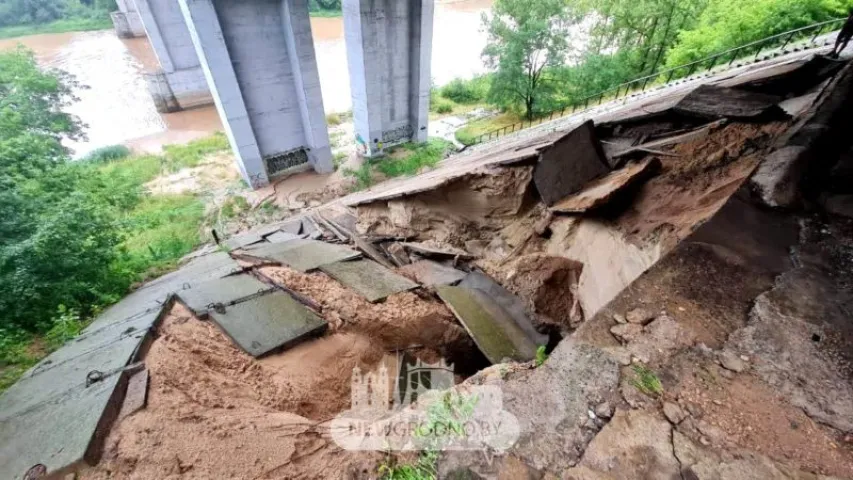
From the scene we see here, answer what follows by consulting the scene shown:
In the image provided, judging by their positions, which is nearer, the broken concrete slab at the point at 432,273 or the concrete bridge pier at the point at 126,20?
the broken concrete slab at the point at 432,273

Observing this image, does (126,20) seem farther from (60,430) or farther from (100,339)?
(60,430)

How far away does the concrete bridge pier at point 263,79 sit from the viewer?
10.3m

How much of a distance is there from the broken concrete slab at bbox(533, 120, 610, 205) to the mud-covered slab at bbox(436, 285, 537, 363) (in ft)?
5.38

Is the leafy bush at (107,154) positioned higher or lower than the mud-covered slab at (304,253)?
lower

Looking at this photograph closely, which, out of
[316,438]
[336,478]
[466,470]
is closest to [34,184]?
[316,438]

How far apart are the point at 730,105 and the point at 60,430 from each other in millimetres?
6821

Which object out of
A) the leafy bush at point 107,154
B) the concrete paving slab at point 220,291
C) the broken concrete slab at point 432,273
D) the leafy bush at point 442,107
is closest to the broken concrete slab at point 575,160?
the broken concrete slab at point 432,273

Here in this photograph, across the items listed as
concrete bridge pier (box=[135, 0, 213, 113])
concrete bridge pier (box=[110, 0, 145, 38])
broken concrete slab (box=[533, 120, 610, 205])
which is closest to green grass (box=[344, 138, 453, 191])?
broken concrete slab (box=[533, 120, 610, 205])

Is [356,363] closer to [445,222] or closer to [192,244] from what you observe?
[445,222]

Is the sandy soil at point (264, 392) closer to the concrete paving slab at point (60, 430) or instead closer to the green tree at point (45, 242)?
the concrete paving slab at point (60, 430)

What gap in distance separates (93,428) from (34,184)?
22.1 ft

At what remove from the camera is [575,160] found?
4.36 metres

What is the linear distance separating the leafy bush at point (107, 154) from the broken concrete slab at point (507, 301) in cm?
1968

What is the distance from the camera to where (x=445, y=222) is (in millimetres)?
5938
